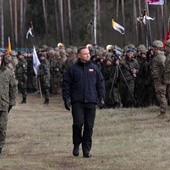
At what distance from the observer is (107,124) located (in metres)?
18.8

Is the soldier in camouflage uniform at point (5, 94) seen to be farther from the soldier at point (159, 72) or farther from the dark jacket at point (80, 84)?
the soldier at point (159, 72)

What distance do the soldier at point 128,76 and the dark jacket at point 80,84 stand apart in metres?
8.85

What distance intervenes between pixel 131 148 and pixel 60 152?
4.68 ft

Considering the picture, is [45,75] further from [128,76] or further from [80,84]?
[80,84]

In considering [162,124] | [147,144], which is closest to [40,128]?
[162,124]

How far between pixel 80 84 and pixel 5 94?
63.4 inches

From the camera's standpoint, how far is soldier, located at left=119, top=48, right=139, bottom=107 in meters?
22.6

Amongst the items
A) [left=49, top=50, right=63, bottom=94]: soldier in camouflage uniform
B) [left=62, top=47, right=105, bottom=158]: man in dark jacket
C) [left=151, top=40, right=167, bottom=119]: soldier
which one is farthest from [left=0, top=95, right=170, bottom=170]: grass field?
[left=49, top=50, right=63, bottom=94]: soldier in camouflage uniform

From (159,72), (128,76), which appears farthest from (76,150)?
(128,76)

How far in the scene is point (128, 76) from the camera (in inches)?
898

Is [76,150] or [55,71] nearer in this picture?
[76,150]

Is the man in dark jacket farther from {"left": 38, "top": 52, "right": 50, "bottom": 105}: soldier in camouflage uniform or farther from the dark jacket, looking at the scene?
{"left": 38, "top": 52, "right": 50, "bottom": 105}: soldier in camouflage uniform

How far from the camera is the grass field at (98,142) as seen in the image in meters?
13.0

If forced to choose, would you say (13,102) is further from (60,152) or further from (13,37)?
(13,37)
